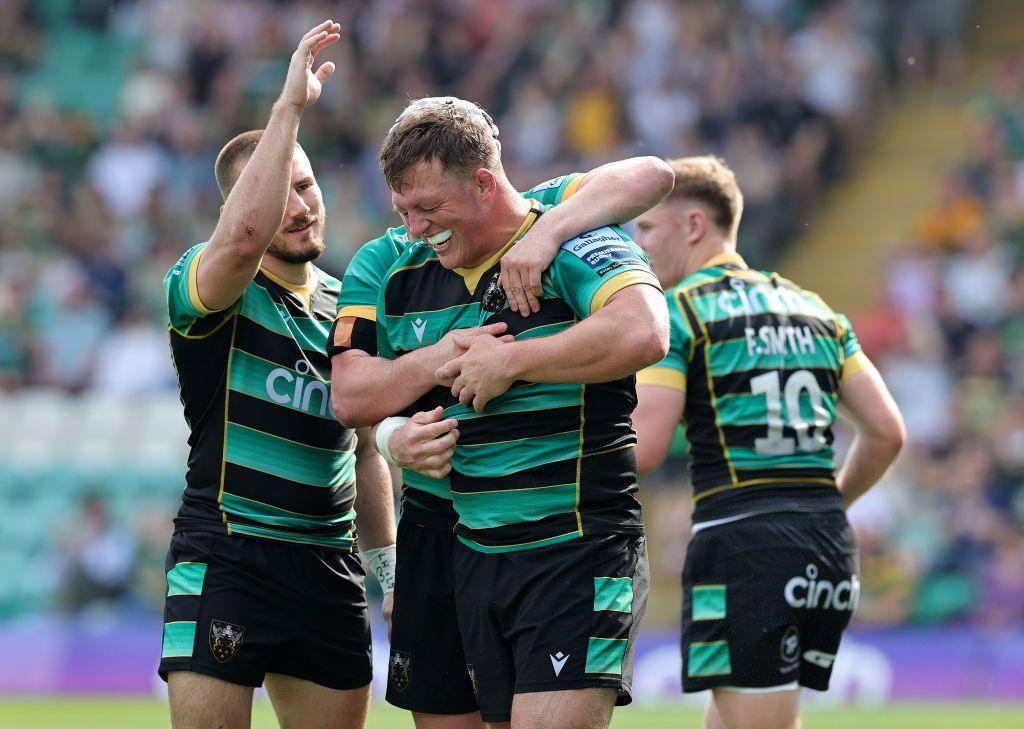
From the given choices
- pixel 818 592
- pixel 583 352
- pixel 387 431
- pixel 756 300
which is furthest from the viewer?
pixel 756 300

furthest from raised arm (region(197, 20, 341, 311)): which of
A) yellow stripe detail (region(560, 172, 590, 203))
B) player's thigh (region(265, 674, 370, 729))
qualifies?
player's thigh (region(265, 674, 370, 729))

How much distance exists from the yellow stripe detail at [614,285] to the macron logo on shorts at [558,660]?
102cm

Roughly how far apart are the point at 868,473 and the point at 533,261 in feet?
7.61

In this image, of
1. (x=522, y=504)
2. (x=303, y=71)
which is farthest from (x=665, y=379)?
(x=303, y=71)

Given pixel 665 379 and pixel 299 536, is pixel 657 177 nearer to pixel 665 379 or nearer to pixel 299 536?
pixel 665 379

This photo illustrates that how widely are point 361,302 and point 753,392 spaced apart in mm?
1723

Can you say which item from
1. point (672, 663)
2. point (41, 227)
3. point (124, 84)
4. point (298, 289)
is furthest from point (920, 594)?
point (124, 84)

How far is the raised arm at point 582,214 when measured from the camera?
4.40m

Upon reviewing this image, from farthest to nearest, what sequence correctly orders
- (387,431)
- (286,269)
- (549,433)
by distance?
(286,269), (387,431), (549,433)

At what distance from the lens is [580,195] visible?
4.62 meters

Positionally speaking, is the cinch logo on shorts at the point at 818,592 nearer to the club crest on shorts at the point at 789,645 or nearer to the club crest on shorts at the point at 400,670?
the club crest on shorts at the point at 789,645

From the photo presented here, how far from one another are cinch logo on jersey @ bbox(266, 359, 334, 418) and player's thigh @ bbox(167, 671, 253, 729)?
0.97 metres

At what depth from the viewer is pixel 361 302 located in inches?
186

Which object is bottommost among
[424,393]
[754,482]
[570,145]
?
[424,393]
